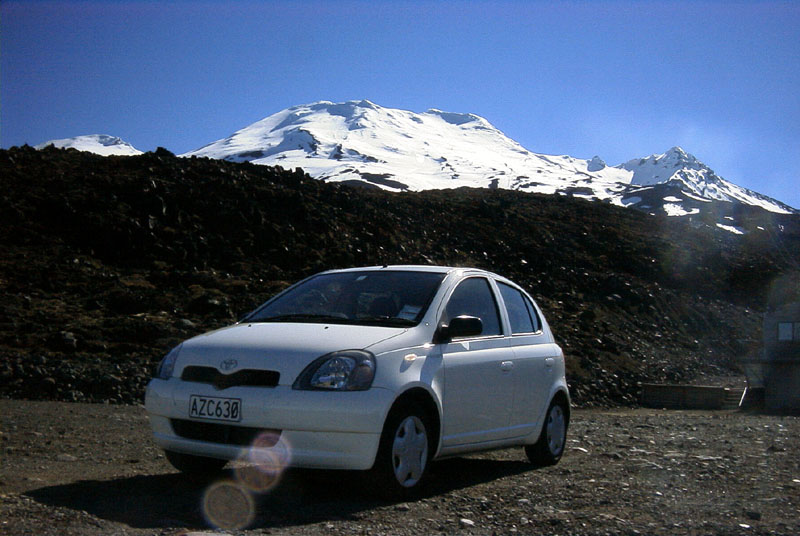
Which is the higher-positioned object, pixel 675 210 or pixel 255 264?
pixel 675 210

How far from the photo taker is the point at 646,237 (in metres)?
39.6

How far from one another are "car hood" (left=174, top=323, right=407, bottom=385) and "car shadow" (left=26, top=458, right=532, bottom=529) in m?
0.78

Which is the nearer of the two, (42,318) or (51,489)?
(51,489)

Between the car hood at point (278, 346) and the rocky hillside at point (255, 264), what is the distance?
7946 mm

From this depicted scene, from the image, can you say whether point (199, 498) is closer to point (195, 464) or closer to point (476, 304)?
point (195, 464)

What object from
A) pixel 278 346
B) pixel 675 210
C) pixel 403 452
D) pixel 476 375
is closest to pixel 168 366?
pixel 278 346

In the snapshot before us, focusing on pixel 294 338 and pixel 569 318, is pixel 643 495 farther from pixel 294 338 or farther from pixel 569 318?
pixel 569 318

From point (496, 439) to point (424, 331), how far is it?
4.15 feet

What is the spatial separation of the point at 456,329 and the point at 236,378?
5.27ft

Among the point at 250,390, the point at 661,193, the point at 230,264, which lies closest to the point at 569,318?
the point at 230,264

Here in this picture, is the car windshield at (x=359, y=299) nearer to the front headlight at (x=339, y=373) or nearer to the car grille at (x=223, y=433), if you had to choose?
the front headlight at (x=339, y=373)

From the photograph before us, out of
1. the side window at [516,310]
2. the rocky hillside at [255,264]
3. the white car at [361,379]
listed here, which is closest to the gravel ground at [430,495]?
the white car at [361,379]

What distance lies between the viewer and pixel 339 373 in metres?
5.36

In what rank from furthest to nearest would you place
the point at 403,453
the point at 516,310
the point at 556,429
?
the point at 556,429 → the point at 516,310 → the point at 403,453
